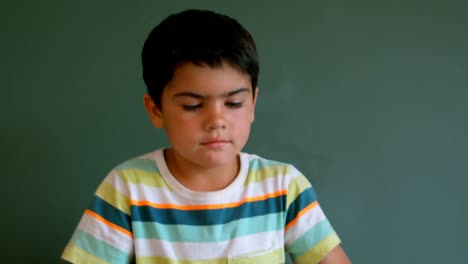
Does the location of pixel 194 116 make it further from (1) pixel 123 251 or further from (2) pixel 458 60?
(2) pixel 458 60

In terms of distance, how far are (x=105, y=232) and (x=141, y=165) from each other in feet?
0.44

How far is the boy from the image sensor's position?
76cm

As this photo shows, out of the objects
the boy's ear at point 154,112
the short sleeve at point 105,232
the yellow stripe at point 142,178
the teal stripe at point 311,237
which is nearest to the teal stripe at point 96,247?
the short sleeve at point 105,232

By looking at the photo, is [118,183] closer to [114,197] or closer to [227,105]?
[114,197]

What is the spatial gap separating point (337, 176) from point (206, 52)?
1.60 ft

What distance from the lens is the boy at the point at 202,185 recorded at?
764 mm

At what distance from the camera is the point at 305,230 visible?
2.90 ft

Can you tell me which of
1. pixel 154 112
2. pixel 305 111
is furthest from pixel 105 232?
pixel 305 111

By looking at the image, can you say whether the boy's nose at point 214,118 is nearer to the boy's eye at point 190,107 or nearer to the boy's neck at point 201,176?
the boy's eye at point 190,107

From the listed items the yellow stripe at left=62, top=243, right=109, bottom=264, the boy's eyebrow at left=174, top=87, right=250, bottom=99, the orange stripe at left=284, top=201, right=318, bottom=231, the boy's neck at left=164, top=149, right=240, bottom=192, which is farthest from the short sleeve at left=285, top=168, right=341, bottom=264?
the yellow stripe at left=62, top=243, right=109, bottom=264

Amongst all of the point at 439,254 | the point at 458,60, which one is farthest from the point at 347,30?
the point at 439,254

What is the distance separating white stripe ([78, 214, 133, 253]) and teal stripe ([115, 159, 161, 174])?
0.35ft

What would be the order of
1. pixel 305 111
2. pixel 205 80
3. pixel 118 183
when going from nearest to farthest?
pixel 205 80 → pixel 118 183 → pixel 305 111

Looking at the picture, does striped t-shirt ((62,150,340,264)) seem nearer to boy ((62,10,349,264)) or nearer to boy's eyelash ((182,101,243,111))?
boy ((62,10,349,264))
